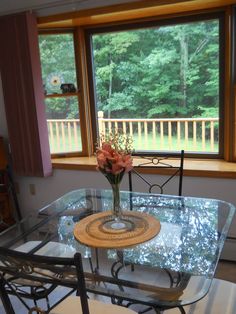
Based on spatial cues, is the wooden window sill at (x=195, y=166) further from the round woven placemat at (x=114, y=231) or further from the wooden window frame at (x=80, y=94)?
the round woven placemat at (x=114, y=231)

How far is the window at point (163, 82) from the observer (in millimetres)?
2803

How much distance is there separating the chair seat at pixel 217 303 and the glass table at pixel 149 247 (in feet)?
0.39

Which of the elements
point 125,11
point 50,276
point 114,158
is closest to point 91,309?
point 50,276

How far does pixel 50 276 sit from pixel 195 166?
1774 mm

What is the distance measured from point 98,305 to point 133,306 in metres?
0.71

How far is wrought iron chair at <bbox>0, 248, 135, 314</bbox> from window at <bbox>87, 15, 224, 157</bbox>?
6.31ft

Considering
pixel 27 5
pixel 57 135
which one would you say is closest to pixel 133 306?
pixel 57 135

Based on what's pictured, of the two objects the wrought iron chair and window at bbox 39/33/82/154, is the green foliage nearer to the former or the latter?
window at bbox 39/33/82/154

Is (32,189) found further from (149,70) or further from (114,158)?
(114,158)

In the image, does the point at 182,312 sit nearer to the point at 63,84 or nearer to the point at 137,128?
the point at 137,128

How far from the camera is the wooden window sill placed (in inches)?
102

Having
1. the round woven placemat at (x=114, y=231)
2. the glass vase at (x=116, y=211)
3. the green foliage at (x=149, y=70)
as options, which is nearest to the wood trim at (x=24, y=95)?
the green foliage at (x=149, y=70)

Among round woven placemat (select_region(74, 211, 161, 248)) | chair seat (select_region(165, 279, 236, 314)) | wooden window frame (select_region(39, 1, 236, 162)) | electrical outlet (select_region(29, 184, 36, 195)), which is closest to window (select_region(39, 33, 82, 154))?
wooden window frame (select_region(39, 1, 236, 162))

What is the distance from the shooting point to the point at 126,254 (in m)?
1.56
